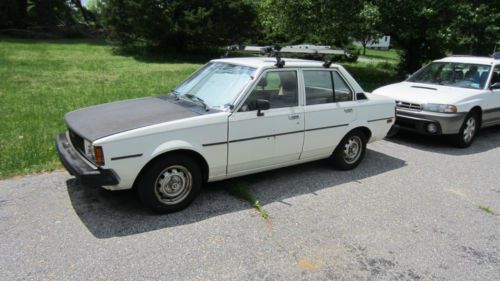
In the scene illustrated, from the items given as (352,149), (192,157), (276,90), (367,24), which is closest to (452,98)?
(352,149)

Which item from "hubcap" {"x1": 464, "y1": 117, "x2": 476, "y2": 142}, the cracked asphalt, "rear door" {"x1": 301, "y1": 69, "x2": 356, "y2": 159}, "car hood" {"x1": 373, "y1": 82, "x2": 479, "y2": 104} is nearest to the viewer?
the cracked asphalt

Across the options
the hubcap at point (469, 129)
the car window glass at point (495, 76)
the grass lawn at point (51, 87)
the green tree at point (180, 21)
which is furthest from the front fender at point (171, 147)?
the green tree at point (180, 21)

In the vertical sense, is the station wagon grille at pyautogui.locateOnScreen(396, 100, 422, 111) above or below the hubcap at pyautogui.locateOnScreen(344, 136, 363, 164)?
above

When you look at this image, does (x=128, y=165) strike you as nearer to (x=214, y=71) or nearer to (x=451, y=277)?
(x=214, y=71)

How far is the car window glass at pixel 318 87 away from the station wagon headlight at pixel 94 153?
2.68 meters

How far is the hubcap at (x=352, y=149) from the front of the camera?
A: 5.94 metres

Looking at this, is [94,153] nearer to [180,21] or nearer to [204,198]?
[204,198]

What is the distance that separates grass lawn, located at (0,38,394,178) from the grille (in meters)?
1.21

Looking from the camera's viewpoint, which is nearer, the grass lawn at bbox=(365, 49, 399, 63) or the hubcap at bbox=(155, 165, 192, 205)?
Result: the hubcap at bbox=(155, 165, 192, 205)

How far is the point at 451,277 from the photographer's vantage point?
3514 millimetres

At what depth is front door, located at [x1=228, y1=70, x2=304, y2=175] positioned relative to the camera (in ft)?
15.3

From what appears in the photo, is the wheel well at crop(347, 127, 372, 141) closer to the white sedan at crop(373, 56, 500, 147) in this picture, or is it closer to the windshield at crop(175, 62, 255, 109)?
the white sedan at crop(373, 56, 500, 147)

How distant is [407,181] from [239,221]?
9.05 ft

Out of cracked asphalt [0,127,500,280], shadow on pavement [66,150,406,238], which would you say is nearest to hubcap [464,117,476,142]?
cracked asphalt [0,127,500,280]
